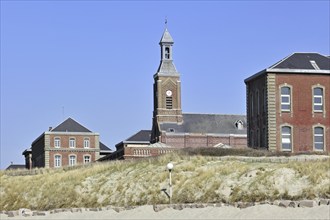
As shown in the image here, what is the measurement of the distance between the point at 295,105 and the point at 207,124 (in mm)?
53219

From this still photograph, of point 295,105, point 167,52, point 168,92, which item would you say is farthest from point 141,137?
point 295,105

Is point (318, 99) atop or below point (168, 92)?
below

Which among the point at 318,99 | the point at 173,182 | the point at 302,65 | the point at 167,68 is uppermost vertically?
the point at 167,68

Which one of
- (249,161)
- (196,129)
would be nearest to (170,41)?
(196,129)

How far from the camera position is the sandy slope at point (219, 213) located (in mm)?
30797

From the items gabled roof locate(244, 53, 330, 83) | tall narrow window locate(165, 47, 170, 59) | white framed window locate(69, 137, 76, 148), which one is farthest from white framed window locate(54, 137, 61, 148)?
gabled roof locate(244, 53, 330, 83)

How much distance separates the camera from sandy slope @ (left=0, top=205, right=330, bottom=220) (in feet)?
101

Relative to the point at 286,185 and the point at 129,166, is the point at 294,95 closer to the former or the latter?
the point at 129,166

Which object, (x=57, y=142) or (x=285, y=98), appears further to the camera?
(x=57, y=142)

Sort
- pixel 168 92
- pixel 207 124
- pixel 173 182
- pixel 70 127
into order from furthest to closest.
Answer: pixel 168 92 → pixel 207 124 → pixel 70 127 → pixel 173 182

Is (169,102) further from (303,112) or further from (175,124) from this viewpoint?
(303,112)

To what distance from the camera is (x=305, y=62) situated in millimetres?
62719

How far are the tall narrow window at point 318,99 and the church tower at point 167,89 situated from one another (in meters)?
54.4

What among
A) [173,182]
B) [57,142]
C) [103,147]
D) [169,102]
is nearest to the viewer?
[173,182]
